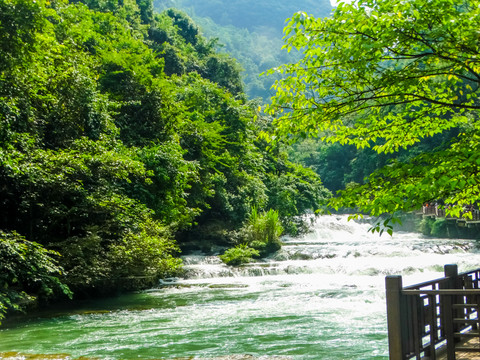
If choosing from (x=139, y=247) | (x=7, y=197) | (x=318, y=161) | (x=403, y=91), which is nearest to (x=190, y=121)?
(x=139, y=247)

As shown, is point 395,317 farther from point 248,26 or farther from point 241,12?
point 241,12

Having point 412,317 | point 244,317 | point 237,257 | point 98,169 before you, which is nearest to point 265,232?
point 237,257

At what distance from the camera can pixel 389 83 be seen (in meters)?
5.69

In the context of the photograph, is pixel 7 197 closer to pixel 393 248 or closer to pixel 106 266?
pixel 106 266

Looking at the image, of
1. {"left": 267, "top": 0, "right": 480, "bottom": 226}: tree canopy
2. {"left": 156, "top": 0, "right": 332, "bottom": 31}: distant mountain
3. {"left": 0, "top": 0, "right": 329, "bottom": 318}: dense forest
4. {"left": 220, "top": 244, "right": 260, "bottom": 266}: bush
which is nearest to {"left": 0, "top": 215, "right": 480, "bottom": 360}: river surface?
{"left": 220, "top": 244, "right": 260, "bottom": 266}: bush

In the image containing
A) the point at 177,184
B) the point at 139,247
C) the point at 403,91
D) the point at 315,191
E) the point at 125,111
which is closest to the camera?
the point at 403,91

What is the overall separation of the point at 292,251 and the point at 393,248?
4.72 meters

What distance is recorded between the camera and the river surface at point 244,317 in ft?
30.7

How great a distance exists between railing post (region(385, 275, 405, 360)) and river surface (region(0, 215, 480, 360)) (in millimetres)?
3698

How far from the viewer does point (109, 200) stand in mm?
14336

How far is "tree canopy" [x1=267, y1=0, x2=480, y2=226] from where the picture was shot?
5.09 meters

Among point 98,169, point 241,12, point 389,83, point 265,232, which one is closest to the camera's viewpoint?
Result: point 389,83

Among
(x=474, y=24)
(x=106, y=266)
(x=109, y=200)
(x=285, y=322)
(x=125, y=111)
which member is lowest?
(x=285, y=322)

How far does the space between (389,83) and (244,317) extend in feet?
26.4
